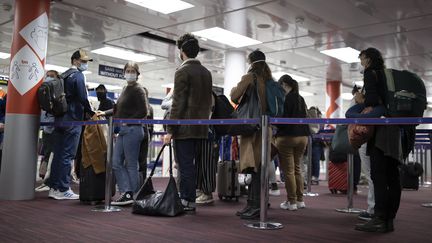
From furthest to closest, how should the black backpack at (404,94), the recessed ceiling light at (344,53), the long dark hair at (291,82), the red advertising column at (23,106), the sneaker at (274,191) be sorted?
the recessed ceiling light at (344,53)
the sneaker at (274,191)
the red advertising column at (23,106)
the long dark hair at (291,82)
the black backpack at (404,94)

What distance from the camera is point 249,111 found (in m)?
3.83

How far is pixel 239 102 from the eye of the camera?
12.9ft

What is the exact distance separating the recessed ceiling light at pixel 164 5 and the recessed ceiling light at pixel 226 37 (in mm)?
1426

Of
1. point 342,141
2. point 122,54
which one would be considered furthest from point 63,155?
point 122,54

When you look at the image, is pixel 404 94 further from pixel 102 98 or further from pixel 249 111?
pixel 102 98

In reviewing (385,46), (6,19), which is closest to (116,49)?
(6,19)

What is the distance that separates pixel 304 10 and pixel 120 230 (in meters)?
5.51

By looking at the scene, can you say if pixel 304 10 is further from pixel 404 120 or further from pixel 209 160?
pixel 404 120

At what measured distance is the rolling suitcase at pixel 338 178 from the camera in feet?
23.0

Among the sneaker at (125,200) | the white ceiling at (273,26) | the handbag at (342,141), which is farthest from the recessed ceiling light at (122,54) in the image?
the handbag at (342,141)

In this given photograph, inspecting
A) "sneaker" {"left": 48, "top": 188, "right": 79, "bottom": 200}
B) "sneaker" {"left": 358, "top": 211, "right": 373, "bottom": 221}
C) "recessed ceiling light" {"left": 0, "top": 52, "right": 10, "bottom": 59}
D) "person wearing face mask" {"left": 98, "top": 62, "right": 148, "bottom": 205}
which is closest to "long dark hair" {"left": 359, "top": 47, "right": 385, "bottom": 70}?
"sneaker" {"left": 358, "top": 211, "right": 373, "bottom": 221}

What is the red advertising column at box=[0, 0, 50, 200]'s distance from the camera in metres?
4.95

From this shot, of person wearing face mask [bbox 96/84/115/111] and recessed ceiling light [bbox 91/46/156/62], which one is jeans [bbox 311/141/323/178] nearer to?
person wearing face mask [bbox 96/84/115/111]

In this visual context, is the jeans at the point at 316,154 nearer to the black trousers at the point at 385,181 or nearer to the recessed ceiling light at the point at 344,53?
the recessed ceiling light at the point at 344,53
